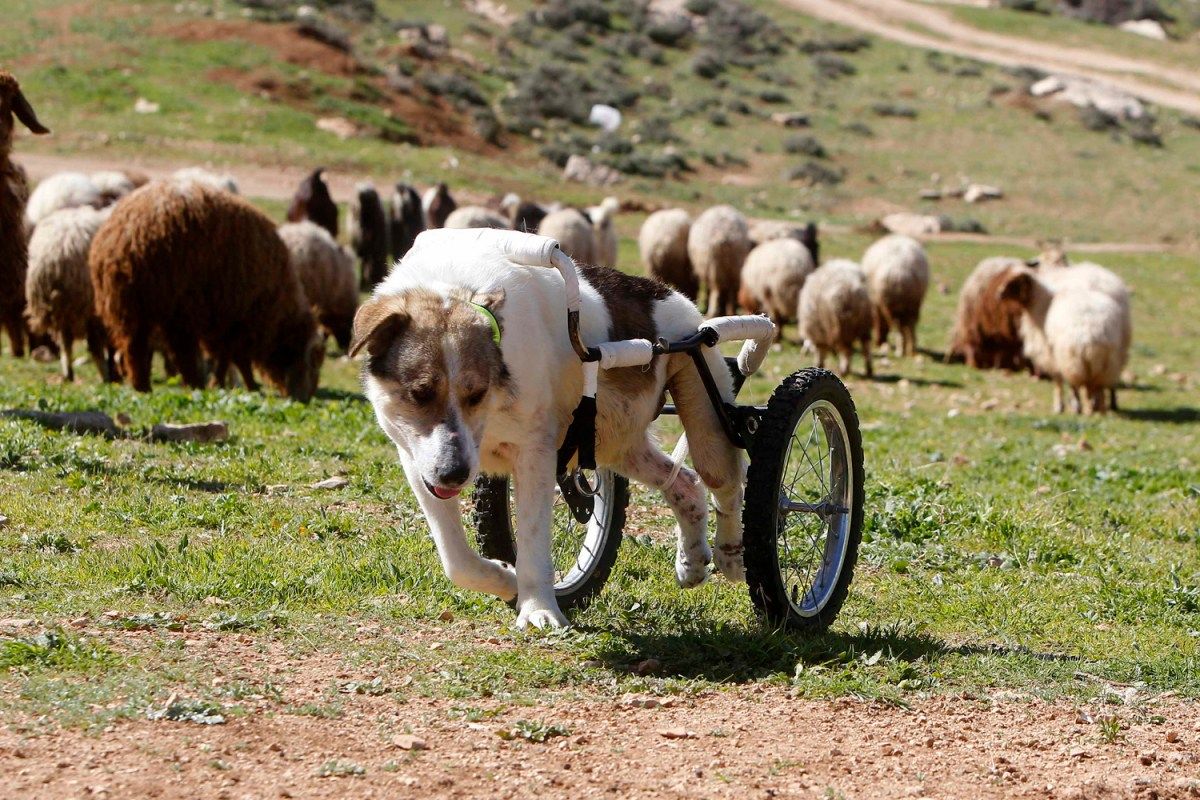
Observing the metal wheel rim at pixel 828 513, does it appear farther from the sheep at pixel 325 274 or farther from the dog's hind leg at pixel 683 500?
the sheep at pixel 325 274

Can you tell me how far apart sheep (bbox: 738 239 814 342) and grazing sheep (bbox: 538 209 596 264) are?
9.01ft

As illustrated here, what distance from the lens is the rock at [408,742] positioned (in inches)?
165

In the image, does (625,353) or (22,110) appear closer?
(625,353)

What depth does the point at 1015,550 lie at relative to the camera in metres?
7.64

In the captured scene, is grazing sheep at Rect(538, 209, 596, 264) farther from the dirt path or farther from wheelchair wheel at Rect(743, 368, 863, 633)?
the dirt path

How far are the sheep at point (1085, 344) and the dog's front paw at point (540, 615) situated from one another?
13117mm

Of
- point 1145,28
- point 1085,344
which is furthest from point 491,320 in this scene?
point 1145,28

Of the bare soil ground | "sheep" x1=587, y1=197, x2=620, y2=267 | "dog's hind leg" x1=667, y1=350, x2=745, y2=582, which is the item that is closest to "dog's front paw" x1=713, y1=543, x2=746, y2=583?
"dog's hind leg" x1=667, y1=350, x2=745, y2=582

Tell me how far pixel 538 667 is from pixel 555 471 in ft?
2.32

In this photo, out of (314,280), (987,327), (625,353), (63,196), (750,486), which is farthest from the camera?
(987,327)

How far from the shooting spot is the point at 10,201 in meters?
9.79

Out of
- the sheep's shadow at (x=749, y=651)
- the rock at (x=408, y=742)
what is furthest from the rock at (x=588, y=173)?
the rock at (x=408, y=742)

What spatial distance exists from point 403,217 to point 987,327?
10849mm

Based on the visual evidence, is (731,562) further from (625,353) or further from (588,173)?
(588,173)
